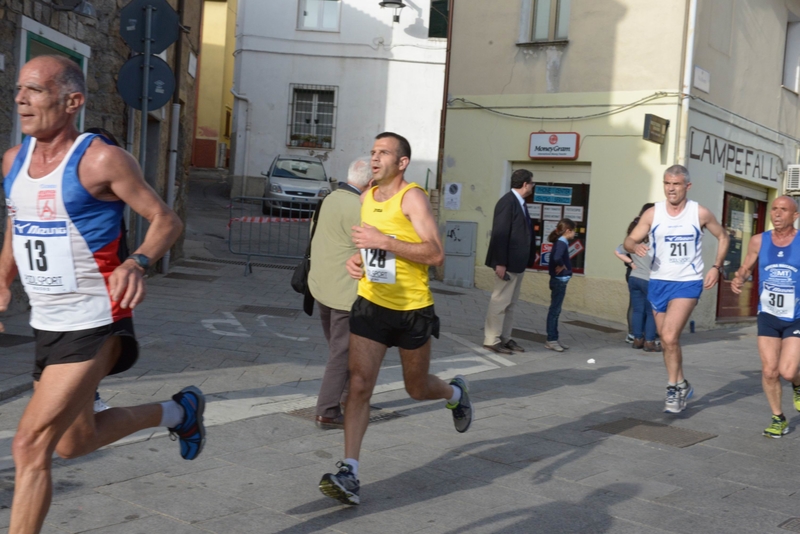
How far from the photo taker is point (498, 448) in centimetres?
593

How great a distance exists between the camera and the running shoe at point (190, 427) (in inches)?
163

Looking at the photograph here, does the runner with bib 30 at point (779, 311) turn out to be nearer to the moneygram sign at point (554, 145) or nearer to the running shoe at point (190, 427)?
the running shoe at point (190, 427)

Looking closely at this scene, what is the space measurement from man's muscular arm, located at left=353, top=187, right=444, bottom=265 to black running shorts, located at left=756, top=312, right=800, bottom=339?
11.0ft

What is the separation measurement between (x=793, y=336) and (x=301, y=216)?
1002 cm

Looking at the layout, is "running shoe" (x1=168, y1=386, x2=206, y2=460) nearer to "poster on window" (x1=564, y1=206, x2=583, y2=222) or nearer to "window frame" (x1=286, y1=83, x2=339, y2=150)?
"poster on window" (x1=564, y1=206, x2=583, y2=222)

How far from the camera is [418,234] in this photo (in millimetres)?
4809

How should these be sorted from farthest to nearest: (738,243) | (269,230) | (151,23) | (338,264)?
(738,243), (269,230), (151,23), (338,264)

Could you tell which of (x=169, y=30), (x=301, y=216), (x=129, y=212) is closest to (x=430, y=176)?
(x=301, y=216)

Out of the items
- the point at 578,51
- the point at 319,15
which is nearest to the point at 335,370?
the point at 578,51

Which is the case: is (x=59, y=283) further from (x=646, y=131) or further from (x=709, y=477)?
(x=646, y=131)

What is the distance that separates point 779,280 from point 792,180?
42.4ft

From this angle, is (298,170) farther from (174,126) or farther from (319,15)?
(174,126)

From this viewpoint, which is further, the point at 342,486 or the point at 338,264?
the point at 338,264

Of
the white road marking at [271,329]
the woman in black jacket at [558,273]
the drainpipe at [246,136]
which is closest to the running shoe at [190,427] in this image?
the white road marking at [271,329]
